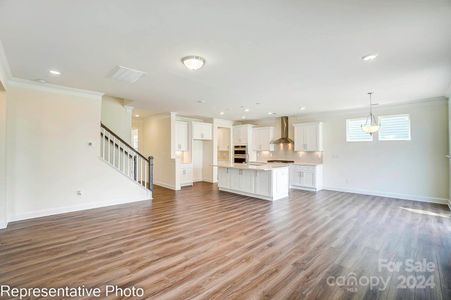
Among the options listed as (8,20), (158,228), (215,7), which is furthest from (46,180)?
(215,7)

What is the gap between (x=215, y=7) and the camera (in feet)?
6.50

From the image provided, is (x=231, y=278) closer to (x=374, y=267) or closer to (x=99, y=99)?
(x=374, y=267)

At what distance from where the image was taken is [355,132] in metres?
6.94

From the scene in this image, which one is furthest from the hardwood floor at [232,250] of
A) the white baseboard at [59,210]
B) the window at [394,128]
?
the window at [394,128]

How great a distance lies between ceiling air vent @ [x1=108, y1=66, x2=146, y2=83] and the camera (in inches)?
139

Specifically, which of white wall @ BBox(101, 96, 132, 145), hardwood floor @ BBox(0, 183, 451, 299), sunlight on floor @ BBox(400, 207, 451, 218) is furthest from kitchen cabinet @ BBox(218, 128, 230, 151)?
sunlight on floor @ BBox(400, 207, 451, 218)

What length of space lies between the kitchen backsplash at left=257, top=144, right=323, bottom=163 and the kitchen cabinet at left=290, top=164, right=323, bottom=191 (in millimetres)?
496

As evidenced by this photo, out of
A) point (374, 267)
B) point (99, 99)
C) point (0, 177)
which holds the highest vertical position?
point (99, 99)

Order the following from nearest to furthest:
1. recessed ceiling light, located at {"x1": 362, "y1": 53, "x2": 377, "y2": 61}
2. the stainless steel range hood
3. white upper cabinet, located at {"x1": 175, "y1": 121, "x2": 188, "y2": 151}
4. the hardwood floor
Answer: the hardwood floor
recessed ceiling light, located at {"x1": 362, "y1": 53, "x2": 377, "y2": 61}
white upper cabinet, located at {"x1": 175, "y1": 121, "x2": 188, "y2": 151}
the stainless steel range hood

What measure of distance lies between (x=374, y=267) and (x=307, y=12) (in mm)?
2948

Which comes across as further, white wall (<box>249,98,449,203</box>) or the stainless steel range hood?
the stainless steel range hood

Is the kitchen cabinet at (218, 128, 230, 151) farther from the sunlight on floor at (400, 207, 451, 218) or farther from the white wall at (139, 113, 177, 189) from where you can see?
the sunlight on floor at (400, 207, 451, 218)

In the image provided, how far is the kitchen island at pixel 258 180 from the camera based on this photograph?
5844mm

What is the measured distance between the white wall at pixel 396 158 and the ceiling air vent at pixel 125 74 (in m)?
6.24
